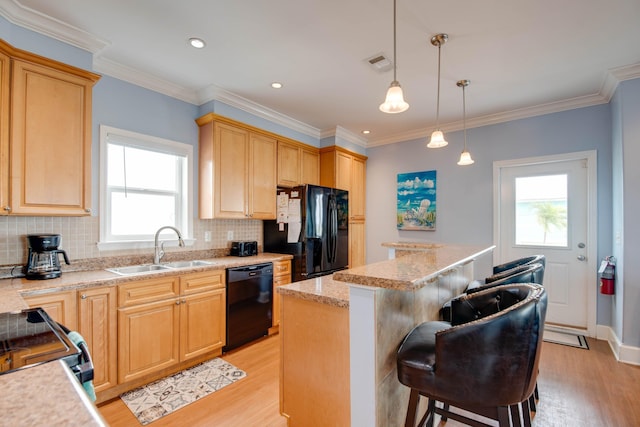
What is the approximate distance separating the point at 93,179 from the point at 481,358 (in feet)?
10.0

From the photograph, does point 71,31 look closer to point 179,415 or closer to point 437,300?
point 179,415

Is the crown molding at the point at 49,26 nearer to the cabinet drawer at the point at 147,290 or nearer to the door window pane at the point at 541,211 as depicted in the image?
the cabinet drawer at the point at 147,290

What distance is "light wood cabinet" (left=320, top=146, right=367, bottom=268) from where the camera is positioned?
4.43m

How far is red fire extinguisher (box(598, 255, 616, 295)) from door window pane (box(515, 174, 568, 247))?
0.48m

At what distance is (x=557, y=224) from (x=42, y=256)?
4.99 m

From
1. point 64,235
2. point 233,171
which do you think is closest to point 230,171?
point 233,171

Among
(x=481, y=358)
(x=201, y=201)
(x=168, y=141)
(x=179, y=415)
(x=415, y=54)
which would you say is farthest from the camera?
(x=201, y=201)

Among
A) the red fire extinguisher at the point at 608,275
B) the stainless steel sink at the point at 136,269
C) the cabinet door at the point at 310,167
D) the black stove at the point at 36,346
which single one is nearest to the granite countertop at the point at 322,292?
the black stove at the point at 36,346

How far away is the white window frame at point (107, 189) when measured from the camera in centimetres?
262

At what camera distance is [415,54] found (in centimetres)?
246

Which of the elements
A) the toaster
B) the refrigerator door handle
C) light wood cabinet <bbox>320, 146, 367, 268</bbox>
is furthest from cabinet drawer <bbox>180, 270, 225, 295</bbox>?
light wood cabinet <bbox>320, 146, 367, 268</bbox>

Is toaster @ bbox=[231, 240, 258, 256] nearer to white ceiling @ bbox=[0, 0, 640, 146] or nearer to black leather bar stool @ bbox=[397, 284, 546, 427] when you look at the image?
white ceiling @ bbox=[0, 0, 640, 146]

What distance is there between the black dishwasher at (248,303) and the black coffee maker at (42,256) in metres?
1.30

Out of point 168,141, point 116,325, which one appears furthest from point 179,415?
point 168,141
